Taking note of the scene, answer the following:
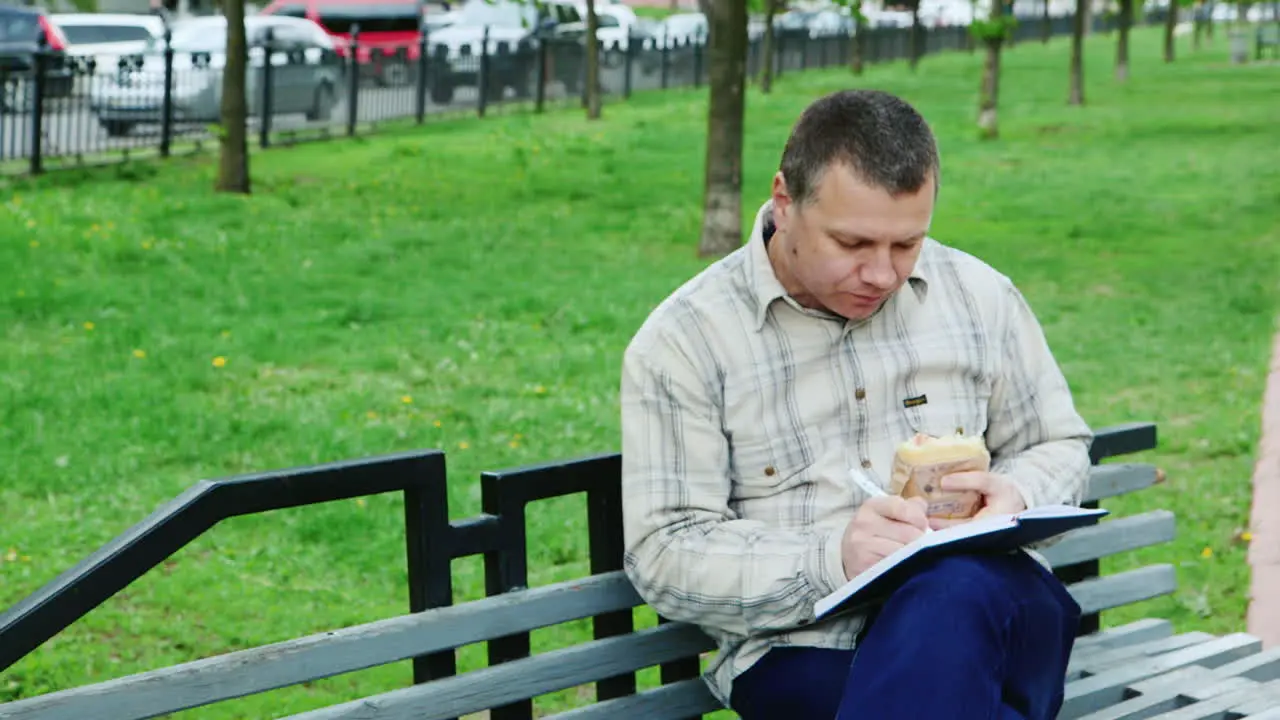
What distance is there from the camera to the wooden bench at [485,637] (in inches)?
107

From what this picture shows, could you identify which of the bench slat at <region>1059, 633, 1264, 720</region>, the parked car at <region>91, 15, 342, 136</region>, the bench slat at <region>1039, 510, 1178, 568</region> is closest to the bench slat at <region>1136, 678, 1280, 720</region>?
the bench slat at <region>1059, 633, 1264, 720</region>

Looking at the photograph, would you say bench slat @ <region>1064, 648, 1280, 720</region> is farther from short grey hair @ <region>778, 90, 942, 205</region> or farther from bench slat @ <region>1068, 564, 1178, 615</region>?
short grey hair @ <region>778, 90, 942, 205</region>

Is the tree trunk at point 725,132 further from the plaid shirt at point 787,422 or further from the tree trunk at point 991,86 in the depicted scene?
the tree trunk at point 991,86

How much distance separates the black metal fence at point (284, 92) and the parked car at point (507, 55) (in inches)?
0.9

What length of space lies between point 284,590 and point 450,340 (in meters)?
3.67

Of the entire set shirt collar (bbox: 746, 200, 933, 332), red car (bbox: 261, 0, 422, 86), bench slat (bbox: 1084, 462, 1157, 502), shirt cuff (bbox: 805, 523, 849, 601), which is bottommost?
bench slat (bbox: 1084, 462, 1157, 502)

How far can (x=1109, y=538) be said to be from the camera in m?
4.05

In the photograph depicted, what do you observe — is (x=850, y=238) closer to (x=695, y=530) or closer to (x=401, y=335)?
(x=695, y=530)

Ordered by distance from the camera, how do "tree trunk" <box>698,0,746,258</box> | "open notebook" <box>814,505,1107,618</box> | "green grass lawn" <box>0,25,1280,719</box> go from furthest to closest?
1. "tree trunk" <box>698,0,746,258</box>
2. "green grass lawn" <box>0,25,1280,719</box>
3. "open notebook" <box>814,505,1107,618</box>

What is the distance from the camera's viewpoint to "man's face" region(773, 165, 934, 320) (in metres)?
3.11

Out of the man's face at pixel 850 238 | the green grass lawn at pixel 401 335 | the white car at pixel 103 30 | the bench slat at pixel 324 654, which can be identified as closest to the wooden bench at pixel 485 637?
the bench slat at pixel 324 654

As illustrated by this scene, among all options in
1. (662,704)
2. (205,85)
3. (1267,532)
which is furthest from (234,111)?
(662,704)

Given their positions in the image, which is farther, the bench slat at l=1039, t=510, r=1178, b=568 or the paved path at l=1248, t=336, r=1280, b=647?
the paved path at l=1248, t=336, r=1280, b=647

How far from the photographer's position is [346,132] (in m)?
21.2
